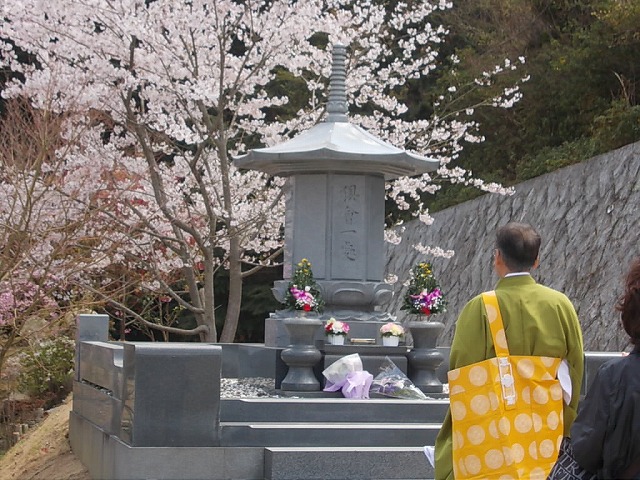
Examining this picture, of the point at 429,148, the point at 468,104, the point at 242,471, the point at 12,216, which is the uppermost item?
the point at 468,104

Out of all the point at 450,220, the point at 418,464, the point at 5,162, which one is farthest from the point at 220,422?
the point at 450,220

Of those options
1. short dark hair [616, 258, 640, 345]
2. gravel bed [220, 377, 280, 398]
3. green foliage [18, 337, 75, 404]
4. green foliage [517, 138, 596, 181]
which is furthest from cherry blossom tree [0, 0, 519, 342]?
short dark hair [616, 258, 640, 345]

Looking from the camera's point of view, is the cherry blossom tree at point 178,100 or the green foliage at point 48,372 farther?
the green foliage at point 48,372

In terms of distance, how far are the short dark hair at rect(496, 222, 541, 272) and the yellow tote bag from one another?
0.59ft

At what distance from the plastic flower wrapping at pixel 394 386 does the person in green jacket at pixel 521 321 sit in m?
4.51

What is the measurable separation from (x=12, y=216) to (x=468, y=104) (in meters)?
10.3

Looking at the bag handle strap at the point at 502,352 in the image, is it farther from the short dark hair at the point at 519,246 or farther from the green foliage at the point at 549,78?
the green foliage at the point at 549,78

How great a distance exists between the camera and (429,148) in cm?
1630

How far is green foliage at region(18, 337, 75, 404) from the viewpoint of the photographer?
14883 millimetres

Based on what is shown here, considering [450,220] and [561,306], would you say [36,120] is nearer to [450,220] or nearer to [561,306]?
[450,220]

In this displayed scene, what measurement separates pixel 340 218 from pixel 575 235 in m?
5.06

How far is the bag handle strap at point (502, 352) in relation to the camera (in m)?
4.36

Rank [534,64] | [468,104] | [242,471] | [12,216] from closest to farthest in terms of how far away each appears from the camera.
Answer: [242,471] → [12,216] → [534,64] → [468,104]

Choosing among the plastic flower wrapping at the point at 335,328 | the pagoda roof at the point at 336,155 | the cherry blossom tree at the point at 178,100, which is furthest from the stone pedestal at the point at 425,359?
the cherry blossom tree at the point at 178,100
